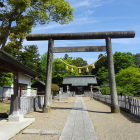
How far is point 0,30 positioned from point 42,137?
37.3 feet

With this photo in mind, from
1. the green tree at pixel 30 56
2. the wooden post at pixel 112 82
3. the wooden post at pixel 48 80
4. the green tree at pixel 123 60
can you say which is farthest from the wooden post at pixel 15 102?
the green tree at pixel 123 60

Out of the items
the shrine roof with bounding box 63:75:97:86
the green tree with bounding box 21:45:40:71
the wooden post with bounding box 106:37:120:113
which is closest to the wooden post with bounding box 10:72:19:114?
the wooden post with bounding box 106:37:120:113

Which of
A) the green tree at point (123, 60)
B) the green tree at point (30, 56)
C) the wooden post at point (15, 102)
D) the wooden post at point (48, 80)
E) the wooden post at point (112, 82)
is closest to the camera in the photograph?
the wooden post at point (15, 102)

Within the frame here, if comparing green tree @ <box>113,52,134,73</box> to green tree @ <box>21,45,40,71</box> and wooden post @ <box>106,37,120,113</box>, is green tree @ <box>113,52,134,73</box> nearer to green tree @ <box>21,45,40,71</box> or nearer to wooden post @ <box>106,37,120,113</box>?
green tree @ <box>21,45,40,71</box>

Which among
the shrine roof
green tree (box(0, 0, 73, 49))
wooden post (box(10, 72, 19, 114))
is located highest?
green tree (box(0, 0, 73, 49))

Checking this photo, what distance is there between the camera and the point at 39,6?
14.5 metres

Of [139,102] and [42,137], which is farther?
[139,102]

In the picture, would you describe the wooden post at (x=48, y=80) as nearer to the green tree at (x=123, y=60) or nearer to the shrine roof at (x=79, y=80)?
the shrine roof at (x=79, y=80)

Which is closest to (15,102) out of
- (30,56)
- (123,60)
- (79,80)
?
(30,56)

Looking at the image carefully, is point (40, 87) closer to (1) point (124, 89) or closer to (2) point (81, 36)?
(1) point (124, 89)

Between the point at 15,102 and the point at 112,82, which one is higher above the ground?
the point at 112,82

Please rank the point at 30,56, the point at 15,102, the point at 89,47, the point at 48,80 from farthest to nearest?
the point at 30,56 → the point at 89,47 → the point at 48,80 → the point at 15,102

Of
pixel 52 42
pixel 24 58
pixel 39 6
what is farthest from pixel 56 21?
pixel 24 58

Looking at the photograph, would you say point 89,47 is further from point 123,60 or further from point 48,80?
point 123,60
